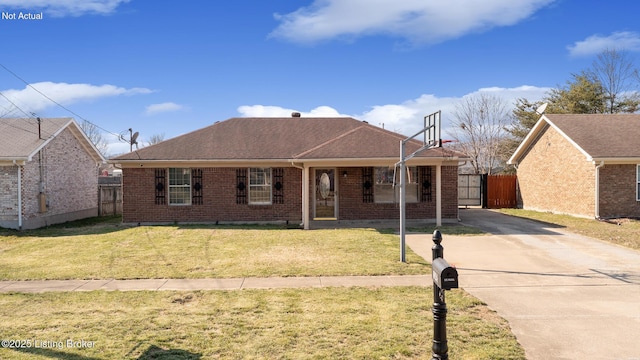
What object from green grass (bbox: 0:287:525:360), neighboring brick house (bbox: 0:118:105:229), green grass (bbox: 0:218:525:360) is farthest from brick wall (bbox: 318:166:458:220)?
neighboring brick house (bbox: 0:118:105:229)

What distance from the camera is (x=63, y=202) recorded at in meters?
19.9

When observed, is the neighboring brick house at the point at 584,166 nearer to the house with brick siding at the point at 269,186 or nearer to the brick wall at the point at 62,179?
the house with brick siding at the point at 269,186

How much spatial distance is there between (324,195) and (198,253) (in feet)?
23.6

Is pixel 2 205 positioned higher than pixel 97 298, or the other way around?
pixel 2 205

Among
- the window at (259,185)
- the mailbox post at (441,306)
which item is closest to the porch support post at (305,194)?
the window at (259,185)

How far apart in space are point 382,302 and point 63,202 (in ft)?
59.8

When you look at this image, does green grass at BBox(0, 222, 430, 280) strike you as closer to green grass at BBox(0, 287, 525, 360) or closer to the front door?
green grass at BBox(0, 287, 525, 360)

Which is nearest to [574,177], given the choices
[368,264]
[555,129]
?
[555,129]

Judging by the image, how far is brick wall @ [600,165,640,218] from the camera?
18.2 m

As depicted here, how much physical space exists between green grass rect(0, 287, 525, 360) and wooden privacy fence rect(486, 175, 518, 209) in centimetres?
1940

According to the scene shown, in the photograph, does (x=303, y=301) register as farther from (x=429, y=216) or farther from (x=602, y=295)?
(x=429, y=216)

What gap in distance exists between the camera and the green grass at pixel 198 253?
30.3ft

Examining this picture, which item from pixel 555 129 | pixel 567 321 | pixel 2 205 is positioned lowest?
pixel 567 321

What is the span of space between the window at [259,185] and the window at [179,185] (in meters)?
2.52
